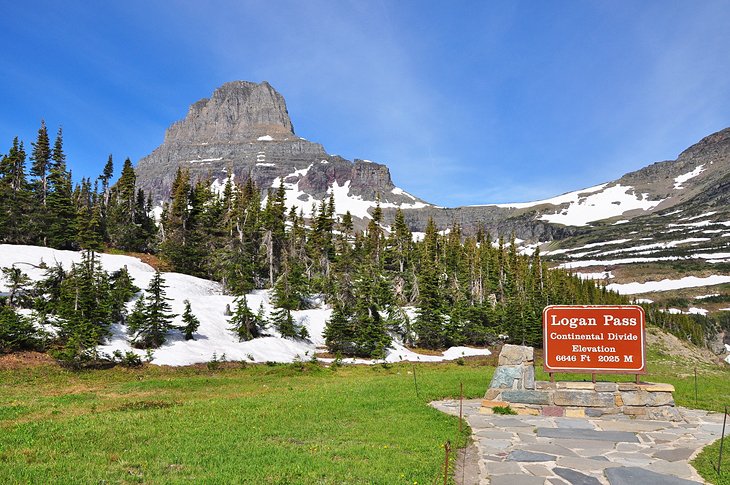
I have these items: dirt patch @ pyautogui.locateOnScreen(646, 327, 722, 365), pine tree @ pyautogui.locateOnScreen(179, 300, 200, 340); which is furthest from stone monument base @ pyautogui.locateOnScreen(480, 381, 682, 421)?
dirt patch @ pyautogui.locateOnScreen(646, 327, 722, 365)

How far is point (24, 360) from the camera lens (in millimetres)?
26125

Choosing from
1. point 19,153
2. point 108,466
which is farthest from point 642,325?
point 19,153

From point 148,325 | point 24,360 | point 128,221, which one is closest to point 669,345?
point 148,325

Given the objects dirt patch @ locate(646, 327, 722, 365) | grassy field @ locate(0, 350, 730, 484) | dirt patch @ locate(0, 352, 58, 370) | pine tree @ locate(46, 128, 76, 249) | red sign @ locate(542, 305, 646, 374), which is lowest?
dirt patch @ locate(646, 327, 722, 365)

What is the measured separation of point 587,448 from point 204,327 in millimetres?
35580

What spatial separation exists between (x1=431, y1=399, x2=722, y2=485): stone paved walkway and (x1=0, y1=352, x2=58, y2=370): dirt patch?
25.2m

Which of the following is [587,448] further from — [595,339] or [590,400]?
[595,339]

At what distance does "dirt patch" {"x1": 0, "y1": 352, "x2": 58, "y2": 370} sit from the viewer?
25.0 meters

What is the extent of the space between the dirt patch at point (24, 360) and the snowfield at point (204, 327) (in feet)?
11.2

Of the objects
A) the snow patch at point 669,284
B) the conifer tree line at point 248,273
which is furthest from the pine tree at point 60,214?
the snow patch at point 669,284

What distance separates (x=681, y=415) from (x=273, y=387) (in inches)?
730

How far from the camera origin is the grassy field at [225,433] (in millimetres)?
8234

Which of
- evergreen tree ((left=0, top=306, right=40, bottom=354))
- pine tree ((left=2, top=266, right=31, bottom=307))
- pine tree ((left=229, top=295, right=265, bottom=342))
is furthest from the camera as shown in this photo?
pine tree ((left=229, top=295, right=265, bottom=342))

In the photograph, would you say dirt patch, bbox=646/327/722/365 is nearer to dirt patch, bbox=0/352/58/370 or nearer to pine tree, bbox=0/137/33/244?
dirt patch, bbox=0/352/58/370
